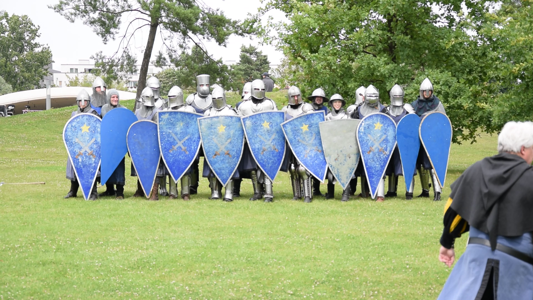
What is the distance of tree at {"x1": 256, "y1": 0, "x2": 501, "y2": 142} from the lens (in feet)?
47.1

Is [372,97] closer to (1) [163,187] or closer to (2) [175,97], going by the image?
(2) [175,97]

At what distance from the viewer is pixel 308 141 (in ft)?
31.2

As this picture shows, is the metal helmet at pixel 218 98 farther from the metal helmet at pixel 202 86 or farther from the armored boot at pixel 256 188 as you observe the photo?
the armored boot at pixel 256 188

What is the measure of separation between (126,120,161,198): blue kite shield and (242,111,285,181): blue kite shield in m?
1.34

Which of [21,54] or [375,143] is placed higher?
[21,54]

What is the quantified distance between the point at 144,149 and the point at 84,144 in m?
0.86

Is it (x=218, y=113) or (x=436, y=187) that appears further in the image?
(x=436, y=187)

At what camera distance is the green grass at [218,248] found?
16.9 ft

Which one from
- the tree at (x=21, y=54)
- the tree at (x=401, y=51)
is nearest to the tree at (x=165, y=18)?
the tree at (x=401, y=51)

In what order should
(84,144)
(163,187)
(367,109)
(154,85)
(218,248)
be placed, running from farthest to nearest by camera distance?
(154,85) < (163,187) < (367,109) < (84,144) < (218,248)

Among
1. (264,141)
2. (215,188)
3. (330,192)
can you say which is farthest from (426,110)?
(215,188)

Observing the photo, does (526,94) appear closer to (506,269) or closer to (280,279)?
(280,279)

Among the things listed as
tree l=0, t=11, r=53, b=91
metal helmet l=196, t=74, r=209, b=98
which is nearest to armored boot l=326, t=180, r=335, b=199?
metal helmet l=196, t=74, r=209, b=98

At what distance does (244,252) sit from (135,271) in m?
1.13
